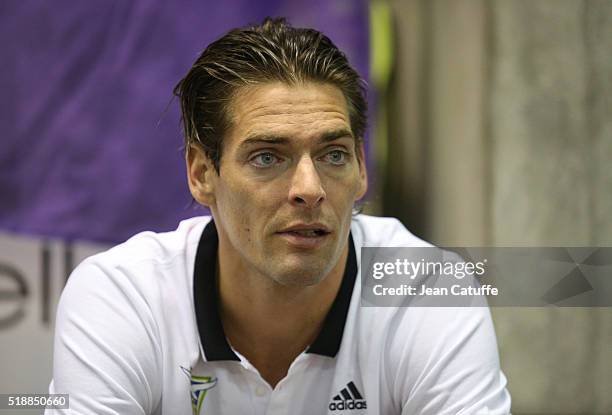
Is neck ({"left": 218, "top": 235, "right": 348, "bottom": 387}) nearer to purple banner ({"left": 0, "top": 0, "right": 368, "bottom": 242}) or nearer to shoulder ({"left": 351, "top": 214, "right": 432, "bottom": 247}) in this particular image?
shoulder ({"left": 351, "top": 214, "right": 432, "bottom": 247})

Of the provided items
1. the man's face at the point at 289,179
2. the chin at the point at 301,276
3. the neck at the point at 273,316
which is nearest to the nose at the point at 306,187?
the man's face at the point at 289,179

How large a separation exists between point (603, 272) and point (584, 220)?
566mm

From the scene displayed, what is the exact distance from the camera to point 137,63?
8.53 feet

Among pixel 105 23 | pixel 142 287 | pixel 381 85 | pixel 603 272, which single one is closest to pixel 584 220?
pixel 603 272

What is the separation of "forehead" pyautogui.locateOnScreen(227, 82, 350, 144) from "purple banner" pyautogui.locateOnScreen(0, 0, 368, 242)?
3.28ft

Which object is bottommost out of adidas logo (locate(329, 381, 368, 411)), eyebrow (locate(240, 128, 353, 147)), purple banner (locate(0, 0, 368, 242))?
adidas logo (locate(329, 381, 368, 411))

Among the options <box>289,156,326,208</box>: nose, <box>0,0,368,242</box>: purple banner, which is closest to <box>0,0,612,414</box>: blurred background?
<box>0,0,368,242</box>: purple banner

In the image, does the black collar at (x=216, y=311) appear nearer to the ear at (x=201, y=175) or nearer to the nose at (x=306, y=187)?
the ear at (x=201, y=175)

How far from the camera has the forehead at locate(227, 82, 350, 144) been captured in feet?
5.12

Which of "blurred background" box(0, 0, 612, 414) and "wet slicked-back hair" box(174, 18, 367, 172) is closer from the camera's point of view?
"wet slicked-back hair" box(174, 18, 367, 172)

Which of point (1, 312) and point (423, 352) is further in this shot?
point (1, 312)

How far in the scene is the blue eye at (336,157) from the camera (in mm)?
1586

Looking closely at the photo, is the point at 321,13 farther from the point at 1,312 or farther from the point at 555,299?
the point at 1,312

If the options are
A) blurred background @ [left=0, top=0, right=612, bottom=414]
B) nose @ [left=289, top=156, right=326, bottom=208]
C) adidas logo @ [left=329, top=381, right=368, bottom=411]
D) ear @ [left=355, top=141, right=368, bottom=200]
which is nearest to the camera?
nose @ [left=289, top=156, right=326, bottom=208]
